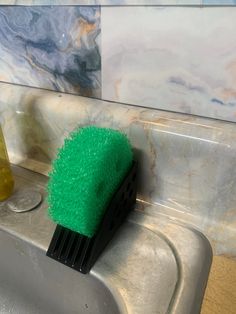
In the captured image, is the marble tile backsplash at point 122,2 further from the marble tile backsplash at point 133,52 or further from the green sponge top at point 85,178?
the green sponge top at point 85,178

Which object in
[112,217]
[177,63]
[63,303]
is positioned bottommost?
[63,303]

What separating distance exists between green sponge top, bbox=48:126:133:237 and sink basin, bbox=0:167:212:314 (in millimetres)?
53

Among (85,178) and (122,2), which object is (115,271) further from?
(122,2)

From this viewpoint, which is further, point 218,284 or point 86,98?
→ point 86,98

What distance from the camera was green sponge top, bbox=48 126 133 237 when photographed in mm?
278

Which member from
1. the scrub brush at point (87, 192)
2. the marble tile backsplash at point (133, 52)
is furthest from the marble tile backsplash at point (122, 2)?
the scrub brush at point (87, 192)

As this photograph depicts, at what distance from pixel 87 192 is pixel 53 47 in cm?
21

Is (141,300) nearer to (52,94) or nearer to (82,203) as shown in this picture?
(82,203)

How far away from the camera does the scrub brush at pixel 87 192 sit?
280 mm

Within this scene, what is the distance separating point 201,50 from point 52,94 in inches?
8.2

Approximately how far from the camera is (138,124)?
342 mm

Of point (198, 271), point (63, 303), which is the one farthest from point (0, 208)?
point (198, 271)

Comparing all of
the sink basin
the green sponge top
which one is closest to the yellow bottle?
the sink basin

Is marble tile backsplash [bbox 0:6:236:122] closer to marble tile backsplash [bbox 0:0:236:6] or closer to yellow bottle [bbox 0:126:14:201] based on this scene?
marble tile backsplash [bbox 0:0:236:6]
